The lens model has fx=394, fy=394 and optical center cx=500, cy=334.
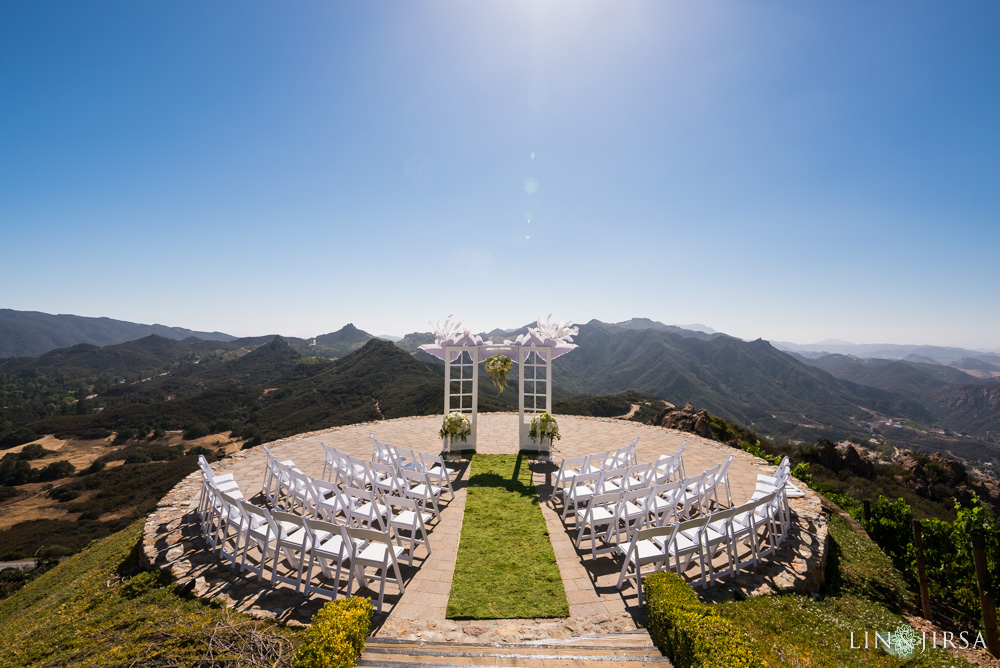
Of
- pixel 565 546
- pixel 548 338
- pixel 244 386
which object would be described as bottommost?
pixel 244 386

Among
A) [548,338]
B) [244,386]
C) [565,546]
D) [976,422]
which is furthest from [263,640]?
[976,422]

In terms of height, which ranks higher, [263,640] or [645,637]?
[263,640]

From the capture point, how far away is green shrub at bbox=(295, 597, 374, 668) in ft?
8.45

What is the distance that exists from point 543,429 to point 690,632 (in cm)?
677

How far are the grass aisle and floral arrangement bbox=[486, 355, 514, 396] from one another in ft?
10.0

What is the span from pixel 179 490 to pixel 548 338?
8.02 m

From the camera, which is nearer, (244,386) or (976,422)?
(244,386)

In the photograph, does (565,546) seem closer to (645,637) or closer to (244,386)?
(645,637)

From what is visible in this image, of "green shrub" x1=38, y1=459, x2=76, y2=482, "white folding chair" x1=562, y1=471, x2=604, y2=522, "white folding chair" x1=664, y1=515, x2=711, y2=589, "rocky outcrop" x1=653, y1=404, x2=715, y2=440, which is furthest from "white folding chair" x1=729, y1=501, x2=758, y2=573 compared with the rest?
"green shrub" x1=38, y1=459, x2=76, y2=482

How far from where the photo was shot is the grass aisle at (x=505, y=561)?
404cm

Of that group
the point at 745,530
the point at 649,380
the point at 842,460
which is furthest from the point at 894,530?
the point at 649,380

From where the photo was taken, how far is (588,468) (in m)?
6.82

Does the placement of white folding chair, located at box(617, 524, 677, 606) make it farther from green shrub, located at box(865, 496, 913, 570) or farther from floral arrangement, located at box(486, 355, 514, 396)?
floral arrangement, located at box(486, 355, 514, 396)

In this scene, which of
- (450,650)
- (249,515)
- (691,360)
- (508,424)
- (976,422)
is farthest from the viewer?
(691,360)
